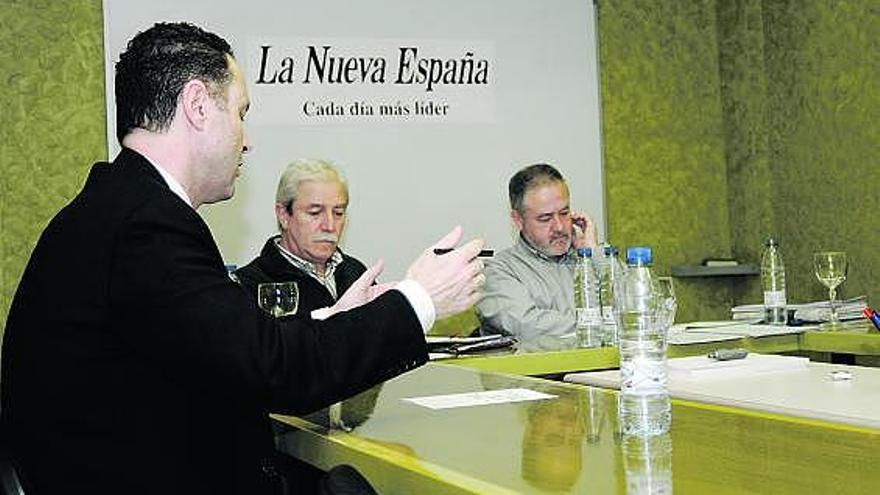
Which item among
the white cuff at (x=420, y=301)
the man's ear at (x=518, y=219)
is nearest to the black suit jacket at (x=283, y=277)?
the man's ear at (x=518, y=219)

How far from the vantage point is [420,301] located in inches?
69.9

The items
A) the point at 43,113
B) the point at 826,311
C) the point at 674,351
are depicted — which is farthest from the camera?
the point at 43,113

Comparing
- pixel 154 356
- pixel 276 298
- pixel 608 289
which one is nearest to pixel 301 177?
pixel 608 289

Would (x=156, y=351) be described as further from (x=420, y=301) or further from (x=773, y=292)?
(x=773, y=292)

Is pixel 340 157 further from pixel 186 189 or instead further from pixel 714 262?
pixel 186 189

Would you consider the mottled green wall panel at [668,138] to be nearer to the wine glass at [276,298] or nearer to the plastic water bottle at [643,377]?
the wine glass at [276,298]

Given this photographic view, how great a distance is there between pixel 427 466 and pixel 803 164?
439cm

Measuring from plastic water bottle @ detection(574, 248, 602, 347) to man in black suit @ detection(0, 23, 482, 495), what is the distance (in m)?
1.59

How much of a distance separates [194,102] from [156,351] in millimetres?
449

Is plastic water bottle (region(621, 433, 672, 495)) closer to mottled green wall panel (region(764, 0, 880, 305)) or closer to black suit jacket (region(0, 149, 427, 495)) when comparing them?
black suit jacket (region(0, 149, 427, 495))

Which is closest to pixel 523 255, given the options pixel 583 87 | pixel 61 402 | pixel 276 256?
pixel 276 256

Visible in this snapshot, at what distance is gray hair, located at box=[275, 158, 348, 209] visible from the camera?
424 cm

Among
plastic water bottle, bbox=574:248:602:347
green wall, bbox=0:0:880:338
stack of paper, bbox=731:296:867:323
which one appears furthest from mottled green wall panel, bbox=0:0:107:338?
stack of paper, bbox=731:296:867:323

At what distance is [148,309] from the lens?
1594mm
